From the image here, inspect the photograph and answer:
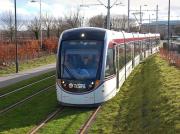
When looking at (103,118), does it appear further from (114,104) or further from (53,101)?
(53,101)

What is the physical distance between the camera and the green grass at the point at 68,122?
12.3 meters

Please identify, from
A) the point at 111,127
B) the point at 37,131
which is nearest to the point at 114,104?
the point at 111,127

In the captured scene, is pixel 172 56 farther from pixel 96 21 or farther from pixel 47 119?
pixel 96 21

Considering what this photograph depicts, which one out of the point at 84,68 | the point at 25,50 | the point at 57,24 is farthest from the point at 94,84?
the point at 57,24

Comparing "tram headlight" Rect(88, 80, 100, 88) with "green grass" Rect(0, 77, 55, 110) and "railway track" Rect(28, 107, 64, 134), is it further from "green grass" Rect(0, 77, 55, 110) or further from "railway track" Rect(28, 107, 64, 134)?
"green grass" Rect(0, 77, 55, 110)

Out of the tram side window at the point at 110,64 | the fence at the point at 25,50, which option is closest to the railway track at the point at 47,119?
the tram side window at the point at 110,64

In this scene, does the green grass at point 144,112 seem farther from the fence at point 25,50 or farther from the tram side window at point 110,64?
the fence at point 25,50

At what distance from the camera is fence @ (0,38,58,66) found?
3775 cm

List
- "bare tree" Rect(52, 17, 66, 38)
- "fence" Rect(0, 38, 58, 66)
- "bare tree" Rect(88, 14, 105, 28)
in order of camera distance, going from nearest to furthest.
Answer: "fence" Rect(0, 38, 58, 66) < "bare tree" Rect(52, 17, 66, 38) < "bare tree" Rect(88, 14, 105, 28)

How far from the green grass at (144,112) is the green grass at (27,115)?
1979 mm

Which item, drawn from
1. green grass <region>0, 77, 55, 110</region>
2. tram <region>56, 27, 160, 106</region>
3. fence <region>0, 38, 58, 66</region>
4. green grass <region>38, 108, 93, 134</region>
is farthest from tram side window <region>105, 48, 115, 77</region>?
fence <region>0, 38, 58, 66</region>

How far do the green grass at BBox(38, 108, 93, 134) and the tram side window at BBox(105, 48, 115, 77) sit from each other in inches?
67.8

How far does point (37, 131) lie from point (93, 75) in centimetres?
434

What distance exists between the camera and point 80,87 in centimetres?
1570
